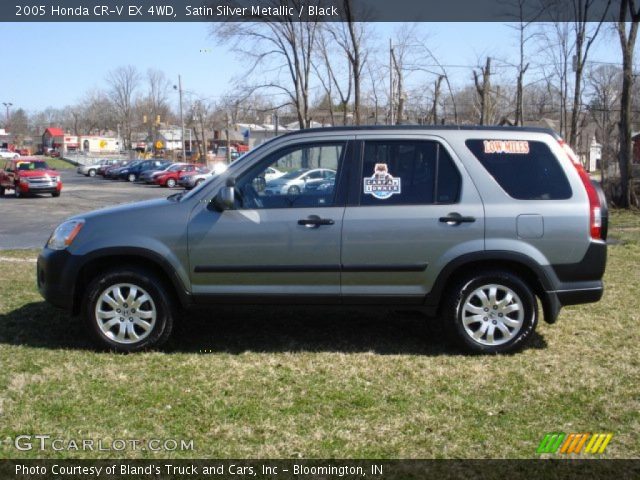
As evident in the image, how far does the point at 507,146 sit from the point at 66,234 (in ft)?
12.3

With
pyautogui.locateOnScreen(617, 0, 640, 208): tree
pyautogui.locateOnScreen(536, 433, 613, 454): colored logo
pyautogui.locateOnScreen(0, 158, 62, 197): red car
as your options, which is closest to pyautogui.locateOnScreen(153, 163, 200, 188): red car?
pyautogui.locateOnScreen(0, 158, 62, 197): red car

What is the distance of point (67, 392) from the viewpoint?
464cm

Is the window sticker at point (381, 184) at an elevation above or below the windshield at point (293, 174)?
below

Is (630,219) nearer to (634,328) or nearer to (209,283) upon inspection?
(634,328)

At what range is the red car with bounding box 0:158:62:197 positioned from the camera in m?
28.8

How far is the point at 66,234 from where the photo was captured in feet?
18.3

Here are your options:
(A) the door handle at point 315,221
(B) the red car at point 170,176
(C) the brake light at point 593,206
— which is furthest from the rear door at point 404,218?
(B) the red car at point 170,176

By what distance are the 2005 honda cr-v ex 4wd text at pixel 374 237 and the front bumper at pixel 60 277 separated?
1 cm

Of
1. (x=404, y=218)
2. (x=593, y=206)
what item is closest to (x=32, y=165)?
(x=404, y=218)

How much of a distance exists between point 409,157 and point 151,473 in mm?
3169

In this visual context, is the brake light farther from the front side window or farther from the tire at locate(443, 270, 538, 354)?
the front side window

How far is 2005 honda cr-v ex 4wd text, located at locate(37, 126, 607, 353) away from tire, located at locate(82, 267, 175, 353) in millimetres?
11

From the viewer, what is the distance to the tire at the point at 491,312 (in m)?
5.39

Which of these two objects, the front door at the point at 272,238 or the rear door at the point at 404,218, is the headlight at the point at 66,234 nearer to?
the front door at the point at 272,238
